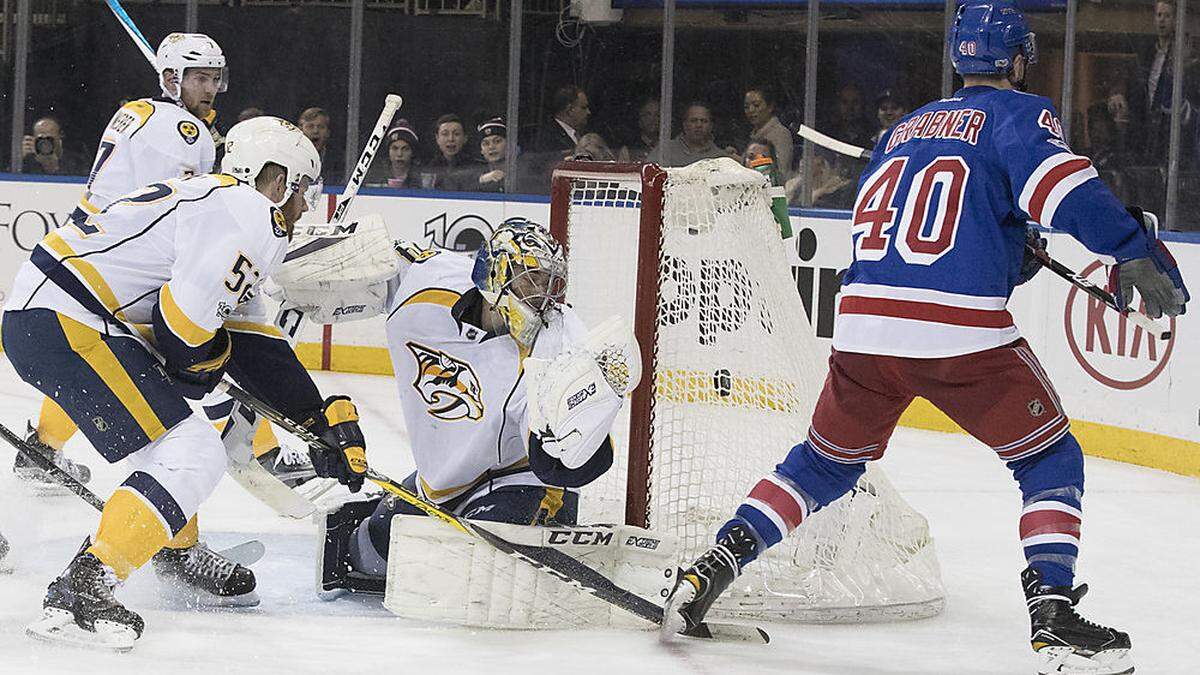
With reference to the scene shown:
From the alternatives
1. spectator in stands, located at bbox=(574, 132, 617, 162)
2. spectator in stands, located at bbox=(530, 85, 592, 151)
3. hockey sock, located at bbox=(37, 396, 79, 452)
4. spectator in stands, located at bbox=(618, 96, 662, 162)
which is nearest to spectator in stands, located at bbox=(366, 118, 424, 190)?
spectator in stands, located at bbox=(530, 85, 592, 151)

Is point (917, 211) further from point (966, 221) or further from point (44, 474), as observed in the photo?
point (44, 474)

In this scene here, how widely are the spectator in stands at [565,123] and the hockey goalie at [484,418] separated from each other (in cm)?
423

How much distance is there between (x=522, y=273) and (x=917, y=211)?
656 mm

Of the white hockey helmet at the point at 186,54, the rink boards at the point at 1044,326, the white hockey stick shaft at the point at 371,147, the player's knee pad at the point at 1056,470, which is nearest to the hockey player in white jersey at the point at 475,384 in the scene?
the player's knee pad at the point at 1056,470

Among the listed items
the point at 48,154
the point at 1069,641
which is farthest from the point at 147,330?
the point at 48,154

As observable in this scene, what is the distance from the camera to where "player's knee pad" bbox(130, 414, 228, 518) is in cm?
273

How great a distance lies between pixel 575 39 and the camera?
24.2ft

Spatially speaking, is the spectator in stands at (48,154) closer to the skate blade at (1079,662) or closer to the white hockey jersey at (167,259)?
the white hockey jersey at (167,259)

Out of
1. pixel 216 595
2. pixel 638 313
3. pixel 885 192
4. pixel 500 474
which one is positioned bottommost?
pixel 216 595

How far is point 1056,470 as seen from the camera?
2.73 m

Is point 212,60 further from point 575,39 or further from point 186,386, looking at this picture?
point 575,39

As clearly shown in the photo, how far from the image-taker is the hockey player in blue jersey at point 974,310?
8.71 ft

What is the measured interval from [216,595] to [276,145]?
83 cm

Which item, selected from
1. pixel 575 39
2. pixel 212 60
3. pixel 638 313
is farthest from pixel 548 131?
pixel 638 313
